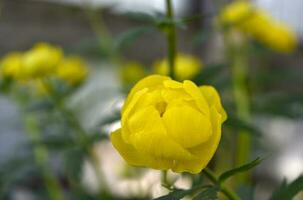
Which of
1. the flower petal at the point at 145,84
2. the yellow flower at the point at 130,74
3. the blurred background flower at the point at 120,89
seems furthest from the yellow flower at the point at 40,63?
the flower petal at the point at 145,84

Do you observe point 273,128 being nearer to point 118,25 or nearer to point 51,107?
point 118,25

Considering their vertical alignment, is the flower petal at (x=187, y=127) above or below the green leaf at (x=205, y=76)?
above

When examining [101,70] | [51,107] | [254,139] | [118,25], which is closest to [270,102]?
[254,139]

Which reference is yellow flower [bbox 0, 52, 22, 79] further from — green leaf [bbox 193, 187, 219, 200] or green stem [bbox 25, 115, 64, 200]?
green leaf [bbox 193, 187, 219, 200]

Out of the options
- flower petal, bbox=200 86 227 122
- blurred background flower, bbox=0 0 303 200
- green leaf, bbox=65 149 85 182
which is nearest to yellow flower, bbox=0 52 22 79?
blurred background flower, bbox=0 0 303 200

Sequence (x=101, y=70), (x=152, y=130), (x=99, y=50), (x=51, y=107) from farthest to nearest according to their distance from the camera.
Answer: (x=101, y=70)
(x=99, y=50)
(x=51, y=107)
(x=152, y=130)

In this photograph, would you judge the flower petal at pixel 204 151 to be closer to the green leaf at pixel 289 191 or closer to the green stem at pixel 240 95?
the green leaf at pixel 289 191
